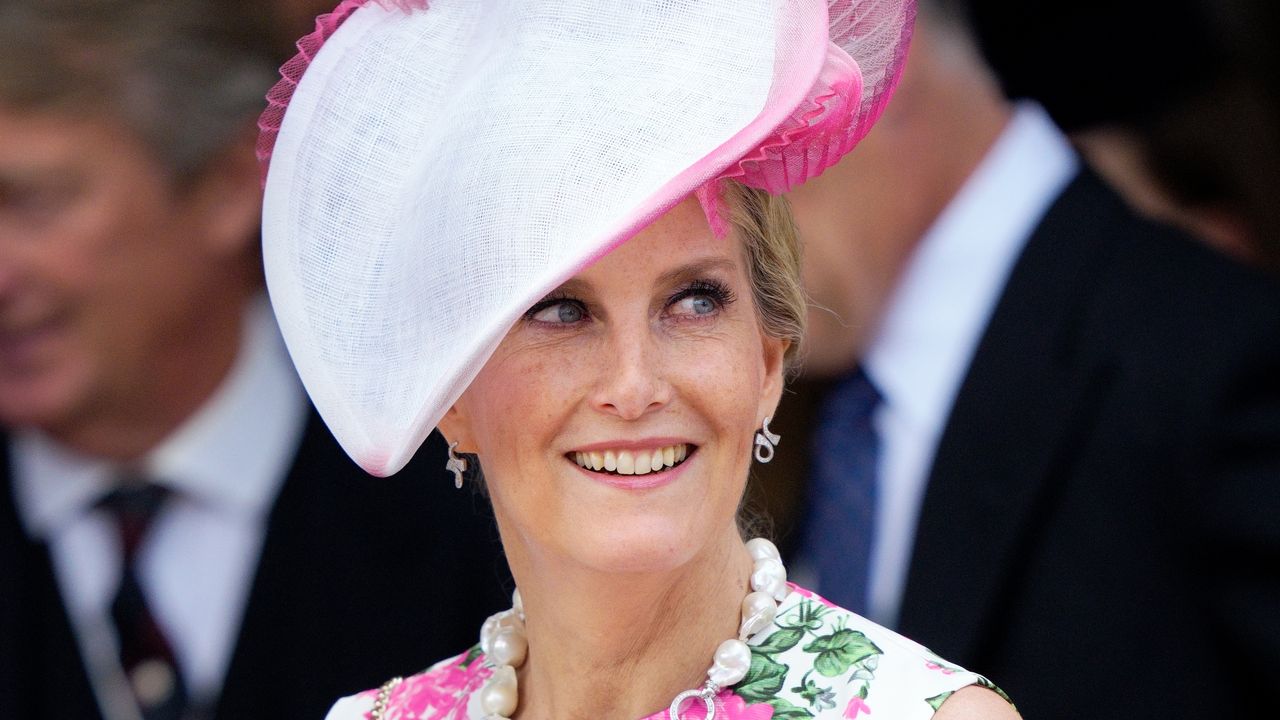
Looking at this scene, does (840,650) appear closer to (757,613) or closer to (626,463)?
(757,613)

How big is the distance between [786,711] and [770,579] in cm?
18

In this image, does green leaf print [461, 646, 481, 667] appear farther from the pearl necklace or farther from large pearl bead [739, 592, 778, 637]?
large pearl bead [739, 592, 778, 637]

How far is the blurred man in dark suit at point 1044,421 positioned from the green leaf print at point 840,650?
1.04 meters

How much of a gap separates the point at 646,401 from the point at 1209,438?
1476 mm

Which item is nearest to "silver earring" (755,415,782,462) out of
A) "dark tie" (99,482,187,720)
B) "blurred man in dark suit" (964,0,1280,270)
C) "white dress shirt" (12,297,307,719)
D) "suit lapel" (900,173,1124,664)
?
"suit lapel" (900,173,1124,664)

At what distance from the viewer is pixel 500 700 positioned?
2080 mm

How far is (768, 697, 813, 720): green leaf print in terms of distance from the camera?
6.01 ft

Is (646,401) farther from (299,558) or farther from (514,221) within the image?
(299,558)

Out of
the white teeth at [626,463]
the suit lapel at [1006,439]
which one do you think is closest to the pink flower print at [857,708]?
the white teeth at [626,463]

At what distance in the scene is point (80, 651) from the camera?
3.16 meters

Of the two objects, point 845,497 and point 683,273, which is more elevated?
point 683,273

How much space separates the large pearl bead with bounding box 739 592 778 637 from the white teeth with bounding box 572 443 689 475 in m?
0.23

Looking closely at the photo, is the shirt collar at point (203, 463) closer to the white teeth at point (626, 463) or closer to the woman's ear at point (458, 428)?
the woman's ear at point (458, 428)

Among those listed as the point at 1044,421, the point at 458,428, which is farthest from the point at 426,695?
the point at 1044,421
